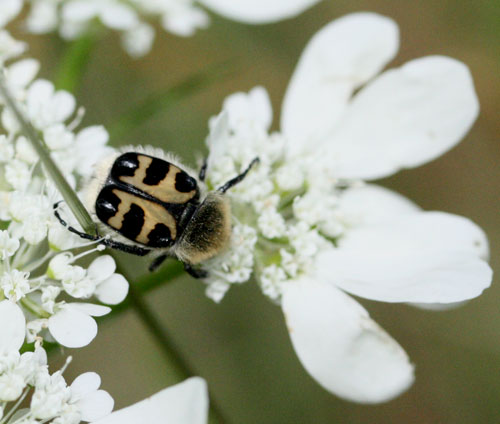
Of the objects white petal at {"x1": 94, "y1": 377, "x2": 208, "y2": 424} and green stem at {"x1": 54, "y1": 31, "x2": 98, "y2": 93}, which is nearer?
white petal at {"x1": 94, "y1": 377, "x2": 208, "y2": 424}

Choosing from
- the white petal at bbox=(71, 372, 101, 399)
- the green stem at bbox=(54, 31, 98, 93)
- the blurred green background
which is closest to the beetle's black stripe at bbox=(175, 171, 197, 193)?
the white petal at bbox=(71, 372, 101, 399)

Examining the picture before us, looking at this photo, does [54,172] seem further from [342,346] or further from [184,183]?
[342,346]

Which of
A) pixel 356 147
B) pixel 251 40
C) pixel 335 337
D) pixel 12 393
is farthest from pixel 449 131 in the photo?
pixel 251 40

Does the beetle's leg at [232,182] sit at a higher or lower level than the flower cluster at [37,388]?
lower

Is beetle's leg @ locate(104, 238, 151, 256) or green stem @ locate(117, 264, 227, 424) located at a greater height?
beetle's leg @ locate(104, 238, 151, 256)

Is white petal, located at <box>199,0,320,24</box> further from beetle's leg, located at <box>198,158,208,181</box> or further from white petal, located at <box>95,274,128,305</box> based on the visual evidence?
white petal, located at <box>95,274,128,305</box>

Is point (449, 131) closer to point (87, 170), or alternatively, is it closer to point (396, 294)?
point (396, 294)

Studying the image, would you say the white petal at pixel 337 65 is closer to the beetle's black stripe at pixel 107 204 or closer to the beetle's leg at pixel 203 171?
the beetle's leg at pixel 203 171

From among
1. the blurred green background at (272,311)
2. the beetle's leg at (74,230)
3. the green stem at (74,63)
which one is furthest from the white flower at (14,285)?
the blurred green background at (272,311)
